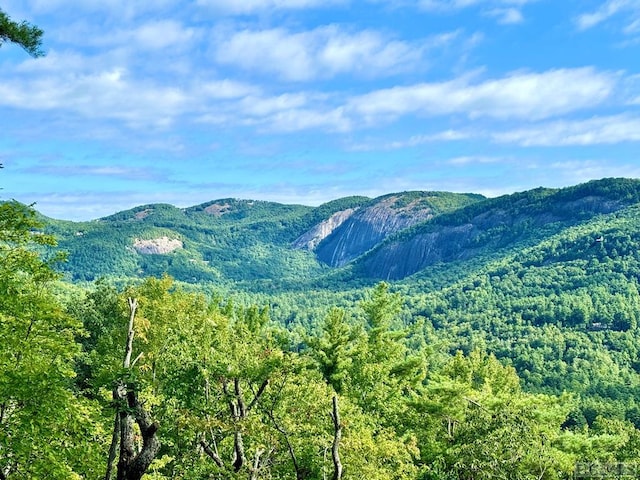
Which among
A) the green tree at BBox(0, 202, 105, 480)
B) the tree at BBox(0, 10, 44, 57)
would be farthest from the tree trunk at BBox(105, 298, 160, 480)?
the tree at BBox(0, 10, 44, 57)

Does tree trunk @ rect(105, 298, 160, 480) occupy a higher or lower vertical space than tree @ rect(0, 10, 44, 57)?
lower

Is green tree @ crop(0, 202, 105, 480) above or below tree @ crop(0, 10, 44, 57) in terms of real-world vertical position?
below

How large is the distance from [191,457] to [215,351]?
14.0 feet

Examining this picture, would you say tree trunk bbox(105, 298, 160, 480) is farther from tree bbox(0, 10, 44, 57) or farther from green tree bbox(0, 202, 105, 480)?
tree bbox(0, 10, 44, 57)

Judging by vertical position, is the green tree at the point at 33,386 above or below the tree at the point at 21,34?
below

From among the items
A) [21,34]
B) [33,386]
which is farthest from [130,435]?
[21,34]

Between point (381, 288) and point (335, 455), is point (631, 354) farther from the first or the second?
point (335, 455)

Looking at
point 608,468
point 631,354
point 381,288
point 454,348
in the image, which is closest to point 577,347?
point 631,354

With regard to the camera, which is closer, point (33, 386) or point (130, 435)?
point (33, 386)

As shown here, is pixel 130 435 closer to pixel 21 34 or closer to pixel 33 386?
pixel 33 386

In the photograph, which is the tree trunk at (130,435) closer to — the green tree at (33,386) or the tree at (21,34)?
the green tree at (33,386)

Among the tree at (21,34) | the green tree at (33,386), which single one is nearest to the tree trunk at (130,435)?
the green tree at (33,386)

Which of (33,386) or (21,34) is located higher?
(21,34)

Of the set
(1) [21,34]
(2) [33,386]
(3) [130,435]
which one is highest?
(1) [21,34]
